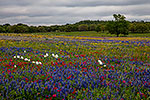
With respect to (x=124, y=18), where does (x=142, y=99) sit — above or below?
below

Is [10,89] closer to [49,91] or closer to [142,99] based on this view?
[49,91]

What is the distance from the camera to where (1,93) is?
15.5 ft

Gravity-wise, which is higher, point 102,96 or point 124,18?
point 124,18

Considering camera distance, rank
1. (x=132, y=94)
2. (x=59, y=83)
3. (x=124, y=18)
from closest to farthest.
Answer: (x=132, y=94) < (x=59, y=83) < (x=124, y=18)

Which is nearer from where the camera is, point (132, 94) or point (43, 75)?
point (132, 94)

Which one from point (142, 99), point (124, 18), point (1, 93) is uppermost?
point (124, 18)

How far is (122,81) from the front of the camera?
594cm

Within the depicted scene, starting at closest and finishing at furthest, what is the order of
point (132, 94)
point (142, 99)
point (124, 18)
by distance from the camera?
point (142, 99)
point (132, 94)
point (124, 18)

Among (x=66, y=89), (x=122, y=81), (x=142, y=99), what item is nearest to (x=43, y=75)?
(x=66, y=89)

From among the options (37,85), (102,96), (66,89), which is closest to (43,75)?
(37,85)

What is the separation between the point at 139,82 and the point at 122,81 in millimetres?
613

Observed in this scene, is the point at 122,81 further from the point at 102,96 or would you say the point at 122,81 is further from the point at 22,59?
the point at 22,59

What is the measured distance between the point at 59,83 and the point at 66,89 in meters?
0.41

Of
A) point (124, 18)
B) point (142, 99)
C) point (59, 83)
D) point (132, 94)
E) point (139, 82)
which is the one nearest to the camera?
point (142, 99)
